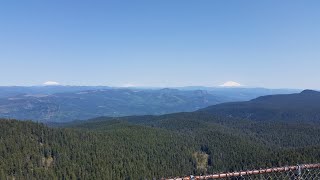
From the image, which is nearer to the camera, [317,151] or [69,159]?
[317,151]

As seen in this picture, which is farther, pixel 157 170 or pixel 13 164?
pixel 157 170

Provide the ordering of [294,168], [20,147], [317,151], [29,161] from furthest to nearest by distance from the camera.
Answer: [20,147] → [29,161] → [317,151] → [294,168]

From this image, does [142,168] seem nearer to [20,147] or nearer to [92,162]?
[92,162]

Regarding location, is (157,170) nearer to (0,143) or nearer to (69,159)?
(69,159)

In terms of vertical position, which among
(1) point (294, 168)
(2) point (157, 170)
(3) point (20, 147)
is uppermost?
(1) point (294, 168)

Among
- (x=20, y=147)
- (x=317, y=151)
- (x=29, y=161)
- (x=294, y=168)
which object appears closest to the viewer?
(x=294, y=168)

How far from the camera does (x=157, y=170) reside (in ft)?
630

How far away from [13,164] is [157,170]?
228 ft

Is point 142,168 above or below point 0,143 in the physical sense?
below

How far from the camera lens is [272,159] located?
172 metres

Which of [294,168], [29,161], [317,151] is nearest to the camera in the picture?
[294,168]

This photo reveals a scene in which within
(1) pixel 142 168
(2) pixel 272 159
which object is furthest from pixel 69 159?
(2) pixel 272 159

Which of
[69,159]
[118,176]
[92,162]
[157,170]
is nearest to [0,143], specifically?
[69,159]

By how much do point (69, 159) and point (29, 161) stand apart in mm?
23401
